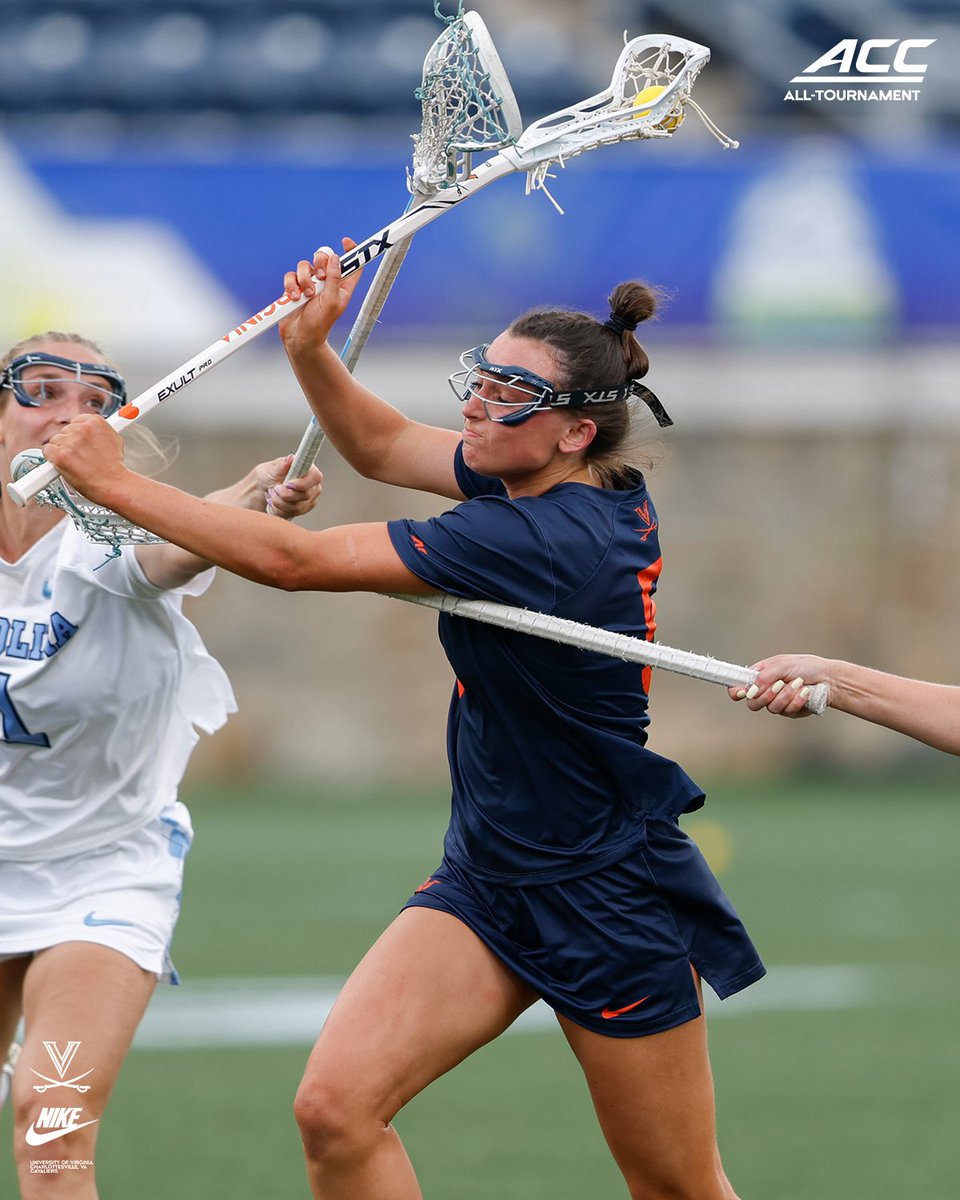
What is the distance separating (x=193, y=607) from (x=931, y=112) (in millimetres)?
8933

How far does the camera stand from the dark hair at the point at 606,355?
153 inches

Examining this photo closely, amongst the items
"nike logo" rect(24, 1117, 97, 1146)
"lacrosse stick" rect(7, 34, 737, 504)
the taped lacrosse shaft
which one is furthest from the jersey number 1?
the taped lacrosse shaft

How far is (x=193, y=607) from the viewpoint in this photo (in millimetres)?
15039

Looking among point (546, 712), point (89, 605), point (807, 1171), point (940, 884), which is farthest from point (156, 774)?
point (940, 884)

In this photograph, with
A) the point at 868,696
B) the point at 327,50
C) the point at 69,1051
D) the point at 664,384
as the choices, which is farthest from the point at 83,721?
the point at 327,50

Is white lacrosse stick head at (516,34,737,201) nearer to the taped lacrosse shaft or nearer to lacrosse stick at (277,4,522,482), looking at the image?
lacrosse stick at (277,4,522,482)

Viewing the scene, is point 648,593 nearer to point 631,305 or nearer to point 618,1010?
point 631,305

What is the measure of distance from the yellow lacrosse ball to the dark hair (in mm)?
340

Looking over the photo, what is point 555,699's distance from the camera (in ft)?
12.7

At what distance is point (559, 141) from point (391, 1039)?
1927 millimetres

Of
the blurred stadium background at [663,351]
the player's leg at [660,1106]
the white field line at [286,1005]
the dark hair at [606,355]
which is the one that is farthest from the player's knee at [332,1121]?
the blurred stadium background at [663,351]

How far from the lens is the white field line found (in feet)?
25.2

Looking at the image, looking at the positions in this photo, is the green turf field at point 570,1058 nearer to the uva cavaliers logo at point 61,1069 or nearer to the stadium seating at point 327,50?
the uva cavaliers logo at point 61,1069

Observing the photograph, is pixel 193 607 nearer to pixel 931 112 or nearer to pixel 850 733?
pixel 850 733
